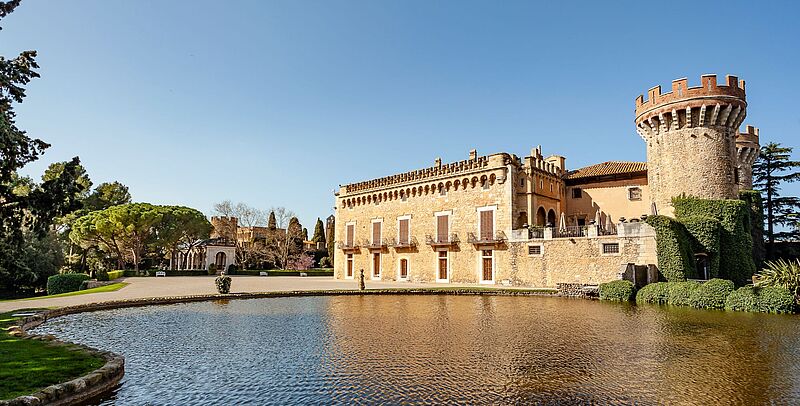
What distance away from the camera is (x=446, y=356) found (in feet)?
28.1

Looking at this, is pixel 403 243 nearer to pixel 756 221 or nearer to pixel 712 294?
pixel 712 294

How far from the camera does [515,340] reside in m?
10.1

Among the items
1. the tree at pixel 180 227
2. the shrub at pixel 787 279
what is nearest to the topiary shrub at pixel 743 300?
the shrub at pixel 787 279

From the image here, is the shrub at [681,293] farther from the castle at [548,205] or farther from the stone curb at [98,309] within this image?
the stone curb at [98,309]

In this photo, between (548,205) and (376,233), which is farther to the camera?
(376,233)

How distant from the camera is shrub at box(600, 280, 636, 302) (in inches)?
771

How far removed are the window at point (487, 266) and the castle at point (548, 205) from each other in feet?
0.21

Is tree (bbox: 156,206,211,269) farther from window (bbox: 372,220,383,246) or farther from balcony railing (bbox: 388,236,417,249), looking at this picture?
balcony railing (bbox: 388,236,417,249)

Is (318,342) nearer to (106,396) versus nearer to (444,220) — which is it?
(106,396)

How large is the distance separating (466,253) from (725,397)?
79.9 ft

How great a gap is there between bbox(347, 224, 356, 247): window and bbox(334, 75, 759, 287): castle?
8cm

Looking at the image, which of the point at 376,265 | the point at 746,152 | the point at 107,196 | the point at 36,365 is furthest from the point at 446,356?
the point at 107,196

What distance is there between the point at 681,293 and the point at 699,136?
422 inches

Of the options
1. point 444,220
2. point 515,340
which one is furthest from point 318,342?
point 444,220
